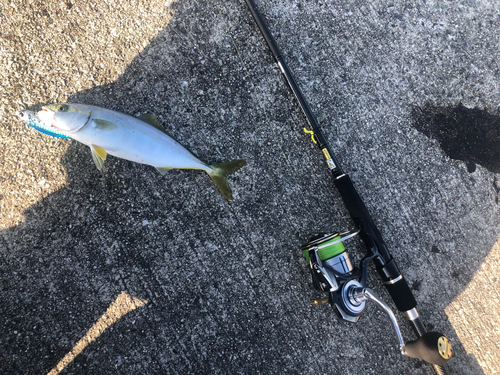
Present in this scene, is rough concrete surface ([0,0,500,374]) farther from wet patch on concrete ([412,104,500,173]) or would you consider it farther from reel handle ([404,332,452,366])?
reel handle ([404,332,452,366])

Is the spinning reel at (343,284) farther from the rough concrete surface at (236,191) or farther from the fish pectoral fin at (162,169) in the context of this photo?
the fish pectoral fin at (162,169)

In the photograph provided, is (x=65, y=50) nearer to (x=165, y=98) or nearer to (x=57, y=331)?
(x=165, y=98)

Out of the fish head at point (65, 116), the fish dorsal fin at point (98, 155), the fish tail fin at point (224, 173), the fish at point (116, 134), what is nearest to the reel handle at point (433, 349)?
the fish tail fin at point (224, 173)

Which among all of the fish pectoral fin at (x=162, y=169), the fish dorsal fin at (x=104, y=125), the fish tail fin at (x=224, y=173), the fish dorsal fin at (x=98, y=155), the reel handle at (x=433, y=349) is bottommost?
the reel handle at (x=433, y=349)

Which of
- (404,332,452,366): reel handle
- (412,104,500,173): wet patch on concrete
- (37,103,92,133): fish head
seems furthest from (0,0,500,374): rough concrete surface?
(404,332,452,366): reel handle

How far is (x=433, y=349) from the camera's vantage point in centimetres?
172

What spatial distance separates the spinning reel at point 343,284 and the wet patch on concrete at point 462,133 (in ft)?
4.58

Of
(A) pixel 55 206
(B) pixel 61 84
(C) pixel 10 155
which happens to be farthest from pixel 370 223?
(C) pixel 10 155

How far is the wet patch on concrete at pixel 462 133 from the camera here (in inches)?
104

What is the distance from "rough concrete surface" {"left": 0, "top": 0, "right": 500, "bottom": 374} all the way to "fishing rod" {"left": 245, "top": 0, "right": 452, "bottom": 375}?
14 cm

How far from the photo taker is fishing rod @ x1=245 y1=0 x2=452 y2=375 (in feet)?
6.51

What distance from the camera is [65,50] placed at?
2.29m

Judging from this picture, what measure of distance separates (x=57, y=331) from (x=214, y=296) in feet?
3.92

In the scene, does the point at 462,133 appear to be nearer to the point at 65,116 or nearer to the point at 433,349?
the point at 433,349
